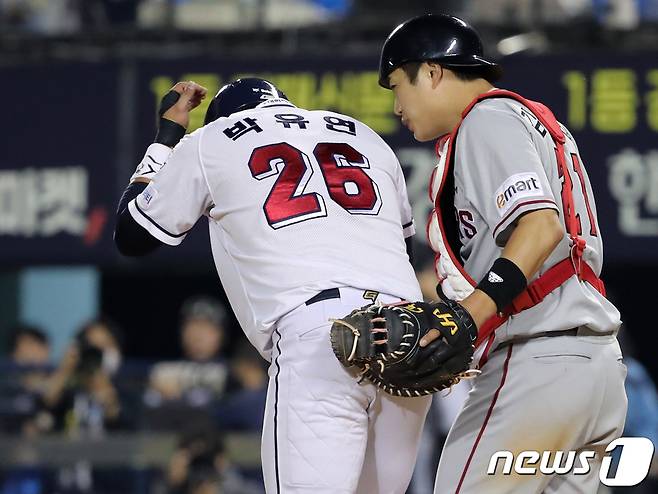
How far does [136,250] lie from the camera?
4168 mm

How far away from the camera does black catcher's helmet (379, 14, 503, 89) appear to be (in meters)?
3.88

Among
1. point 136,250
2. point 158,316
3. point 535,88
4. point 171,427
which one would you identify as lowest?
point 158,316

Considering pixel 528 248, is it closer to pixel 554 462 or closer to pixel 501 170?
pixel 501 170

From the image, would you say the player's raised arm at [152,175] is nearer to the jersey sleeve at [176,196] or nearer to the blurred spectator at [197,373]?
the jersey sleeve at [176,196]

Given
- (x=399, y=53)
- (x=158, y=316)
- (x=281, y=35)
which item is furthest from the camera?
(x=158, y=316)

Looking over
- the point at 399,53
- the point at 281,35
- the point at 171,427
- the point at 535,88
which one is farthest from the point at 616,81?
the point at 399,53

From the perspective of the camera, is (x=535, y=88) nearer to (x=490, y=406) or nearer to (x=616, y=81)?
(x=616, y=81)

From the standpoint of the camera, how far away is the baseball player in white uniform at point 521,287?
3.61m

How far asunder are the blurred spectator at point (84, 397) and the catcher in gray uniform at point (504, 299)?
5.15 meters

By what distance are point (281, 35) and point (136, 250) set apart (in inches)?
207

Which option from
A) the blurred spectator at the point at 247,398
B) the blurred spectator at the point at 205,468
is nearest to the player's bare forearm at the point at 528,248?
the blurred spectator at the point at 205,468

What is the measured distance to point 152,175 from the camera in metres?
4.29

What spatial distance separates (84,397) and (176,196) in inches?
196

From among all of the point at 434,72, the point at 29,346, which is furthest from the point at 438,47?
the point at 29,346
